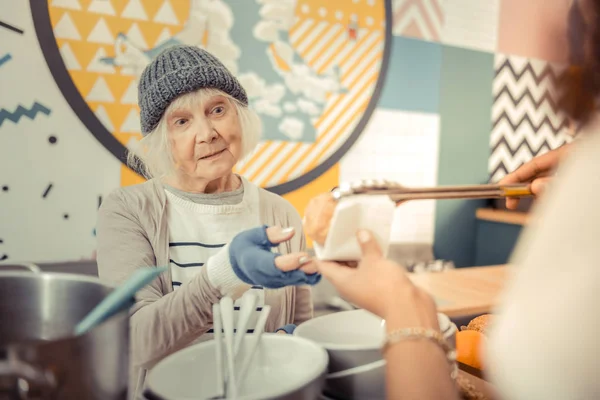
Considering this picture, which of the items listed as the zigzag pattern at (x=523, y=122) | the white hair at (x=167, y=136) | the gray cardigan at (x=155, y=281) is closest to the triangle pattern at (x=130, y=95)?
the white hair at (x=167, y=136)

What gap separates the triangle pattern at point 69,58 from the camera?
69.7 inches

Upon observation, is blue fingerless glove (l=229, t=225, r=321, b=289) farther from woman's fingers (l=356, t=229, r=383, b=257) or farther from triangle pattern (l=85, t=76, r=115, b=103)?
triangle pattern (l=85, t=76, r=115, b=103)

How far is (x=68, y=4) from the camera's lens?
1.76m

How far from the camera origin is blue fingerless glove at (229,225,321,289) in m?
0.73

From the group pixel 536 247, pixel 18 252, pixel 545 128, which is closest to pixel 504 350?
pixel 536 247

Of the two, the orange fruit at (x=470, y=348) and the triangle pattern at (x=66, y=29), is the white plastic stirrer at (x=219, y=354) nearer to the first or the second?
the orange fruit at (x=470, y=348)

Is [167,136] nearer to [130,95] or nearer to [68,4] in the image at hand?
[130,95]

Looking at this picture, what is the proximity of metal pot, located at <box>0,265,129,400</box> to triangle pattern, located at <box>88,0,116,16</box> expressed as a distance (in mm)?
1644

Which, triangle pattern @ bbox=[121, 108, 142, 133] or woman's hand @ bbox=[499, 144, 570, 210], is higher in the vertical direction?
triangle pattern @ bbox=[121, 108, 142, 133]

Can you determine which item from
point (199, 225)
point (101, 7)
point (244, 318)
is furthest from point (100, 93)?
point (244, 318)

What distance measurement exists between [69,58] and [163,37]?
383 millimetres

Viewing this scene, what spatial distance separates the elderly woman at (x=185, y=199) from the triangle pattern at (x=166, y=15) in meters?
0.83

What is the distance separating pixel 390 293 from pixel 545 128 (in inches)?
125

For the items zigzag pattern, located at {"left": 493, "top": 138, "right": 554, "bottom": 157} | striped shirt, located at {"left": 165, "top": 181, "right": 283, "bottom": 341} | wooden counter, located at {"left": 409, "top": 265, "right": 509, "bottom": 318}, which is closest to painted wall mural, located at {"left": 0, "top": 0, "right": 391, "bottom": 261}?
striped shirt, located at {"left": 165, "top": 181, "right": 283, "bottom": 341}
